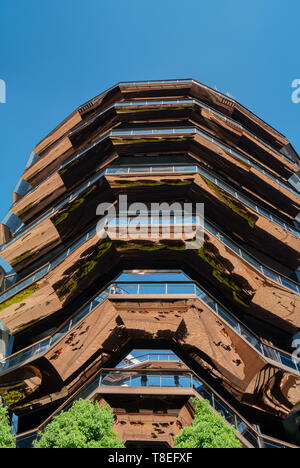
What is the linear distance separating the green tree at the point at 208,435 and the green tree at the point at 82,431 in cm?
151

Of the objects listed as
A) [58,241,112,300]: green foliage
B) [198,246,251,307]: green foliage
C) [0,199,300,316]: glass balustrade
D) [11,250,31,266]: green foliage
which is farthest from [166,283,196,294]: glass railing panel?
[11,250,31,266]: green foliage

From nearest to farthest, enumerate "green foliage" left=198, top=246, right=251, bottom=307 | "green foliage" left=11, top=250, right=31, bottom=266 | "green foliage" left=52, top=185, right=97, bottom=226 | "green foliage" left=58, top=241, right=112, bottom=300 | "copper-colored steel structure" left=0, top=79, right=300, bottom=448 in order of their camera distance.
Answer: "copper-colored steel structure" left=0, top=79, right=300, bottom=448 → "green foliage" left=198, top=246, right=251, bottom=307 → "green foliage" left=58, top=241, right=112, bottom=300 → "green foliage" left=52, top=185, right=97, bottom=226 → "green foliage" left=11, top=250, right=31, bottom=266

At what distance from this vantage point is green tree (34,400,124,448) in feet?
27.8

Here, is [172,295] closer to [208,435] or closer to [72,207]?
A: [208,435]

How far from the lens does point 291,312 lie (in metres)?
16.1

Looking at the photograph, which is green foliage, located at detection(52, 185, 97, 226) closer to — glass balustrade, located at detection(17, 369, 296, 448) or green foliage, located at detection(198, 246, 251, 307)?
green foliage, located at detection(198, 246, 251, 307)

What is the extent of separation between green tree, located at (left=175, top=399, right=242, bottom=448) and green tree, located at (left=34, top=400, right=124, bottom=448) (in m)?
1.51

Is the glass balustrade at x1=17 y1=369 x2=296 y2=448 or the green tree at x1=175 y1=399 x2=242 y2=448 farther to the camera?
the glass balustrade at x1=17 y1=369 x2=296 y2=448

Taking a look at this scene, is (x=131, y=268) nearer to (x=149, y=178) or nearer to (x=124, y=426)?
(x=149, y=178)

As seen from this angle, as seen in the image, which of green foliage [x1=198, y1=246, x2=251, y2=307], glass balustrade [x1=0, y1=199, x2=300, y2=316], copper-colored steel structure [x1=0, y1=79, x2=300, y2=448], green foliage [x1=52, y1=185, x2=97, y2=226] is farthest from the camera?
green foliage [x1=52, y1=185, x2=97, y2=226]

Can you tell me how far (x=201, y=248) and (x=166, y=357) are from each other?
14.2 ft

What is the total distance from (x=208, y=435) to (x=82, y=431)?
9.32 feet
